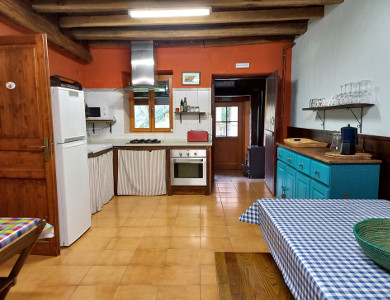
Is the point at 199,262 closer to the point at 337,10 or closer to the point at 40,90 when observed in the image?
the point at 40,90

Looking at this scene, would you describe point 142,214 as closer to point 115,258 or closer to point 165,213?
point 165,213

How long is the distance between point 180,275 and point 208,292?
1.05 feet

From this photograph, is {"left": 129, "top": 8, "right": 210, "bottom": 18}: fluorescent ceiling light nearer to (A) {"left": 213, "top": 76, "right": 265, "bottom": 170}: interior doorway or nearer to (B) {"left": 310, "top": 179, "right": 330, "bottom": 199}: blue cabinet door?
(B) {"left": 310, "top": 179, "right": 330, "bottom": 199}: blue cabinet door

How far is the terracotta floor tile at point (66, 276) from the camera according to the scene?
218 centimetres

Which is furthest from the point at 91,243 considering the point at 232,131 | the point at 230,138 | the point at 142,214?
the point at 232,131

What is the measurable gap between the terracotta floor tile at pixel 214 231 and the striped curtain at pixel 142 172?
1522 millimetres

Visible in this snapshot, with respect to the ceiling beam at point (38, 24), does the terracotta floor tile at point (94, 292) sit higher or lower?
lower

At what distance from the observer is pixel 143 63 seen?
185 inches

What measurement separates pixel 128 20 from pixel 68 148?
6.89 feet

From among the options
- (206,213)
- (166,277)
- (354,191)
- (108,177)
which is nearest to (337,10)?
(354,191)

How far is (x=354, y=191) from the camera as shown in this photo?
7.85 feet

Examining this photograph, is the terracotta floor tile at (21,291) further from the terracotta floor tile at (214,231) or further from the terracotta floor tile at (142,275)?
the terracotta floor tile at (214,231)

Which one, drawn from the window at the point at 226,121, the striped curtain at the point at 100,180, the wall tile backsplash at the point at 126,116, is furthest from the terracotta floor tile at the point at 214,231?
the window at the point at 226,121

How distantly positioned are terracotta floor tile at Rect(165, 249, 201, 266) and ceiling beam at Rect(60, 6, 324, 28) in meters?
2.92
